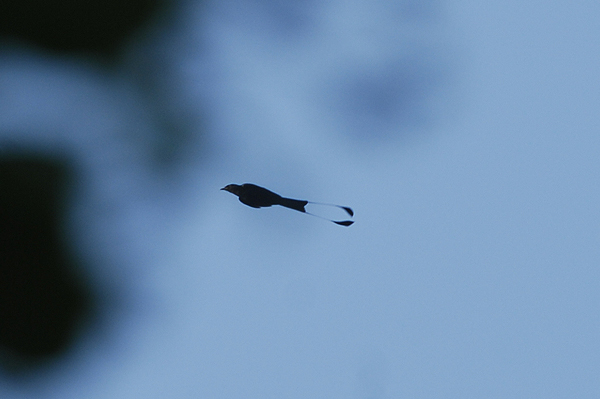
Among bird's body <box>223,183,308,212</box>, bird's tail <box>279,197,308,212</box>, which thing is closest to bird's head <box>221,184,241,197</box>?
bird's body <box>223,183,308,212</box>

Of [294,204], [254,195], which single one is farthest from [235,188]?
[294,204]

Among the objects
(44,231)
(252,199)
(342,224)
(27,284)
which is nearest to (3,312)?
(27,284)

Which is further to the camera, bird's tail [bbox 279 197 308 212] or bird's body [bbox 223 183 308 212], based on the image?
bird's tail [bbox 279 197 308 212]

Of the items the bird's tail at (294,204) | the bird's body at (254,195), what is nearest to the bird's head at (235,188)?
the bird's body at (254,195)

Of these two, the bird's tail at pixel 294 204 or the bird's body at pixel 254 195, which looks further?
the bird's tail at pixel 294 204

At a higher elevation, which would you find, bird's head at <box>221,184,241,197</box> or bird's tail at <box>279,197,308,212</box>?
bird's tail at <box>279,197,308,212</box>

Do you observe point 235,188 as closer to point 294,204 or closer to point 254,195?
point 254,195

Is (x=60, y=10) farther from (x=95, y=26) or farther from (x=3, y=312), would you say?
(x=3, y=312)

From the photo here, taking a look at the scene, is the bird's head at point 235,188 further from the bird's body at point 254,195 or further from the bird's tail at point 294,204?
the bird's tail at point 294,204

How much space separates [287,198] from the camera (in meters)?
1.57

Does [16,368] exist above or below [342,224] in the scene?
below

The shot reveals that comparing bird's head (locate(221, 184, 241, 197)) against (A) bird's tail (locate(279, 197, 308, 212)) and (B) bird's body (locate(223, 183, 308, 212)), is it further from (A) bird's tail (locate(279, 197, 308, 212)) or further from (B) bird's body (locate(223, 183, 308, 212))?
(A) bird's tail (locate(279, 197, 308, 212))

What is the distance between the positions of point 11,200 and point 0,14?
0.43 meters

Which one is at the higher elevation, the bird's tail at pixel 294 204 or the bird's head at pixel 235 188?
the bird's tail at pixel 294 204
